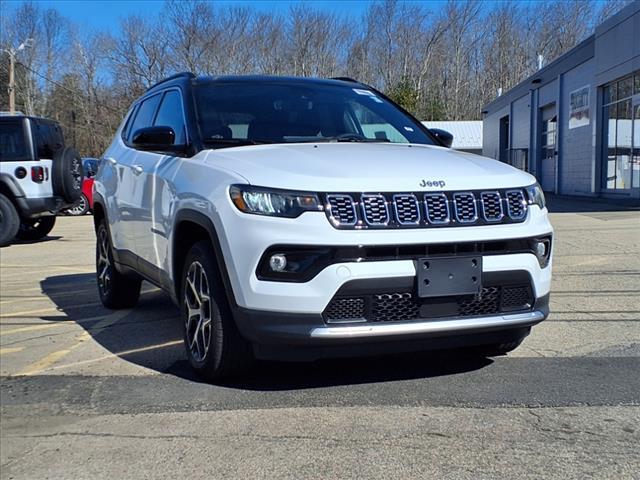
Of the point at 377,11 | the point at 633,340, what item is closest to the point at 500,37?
the point at 377,11

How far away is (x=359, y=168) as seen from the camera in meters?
3.78

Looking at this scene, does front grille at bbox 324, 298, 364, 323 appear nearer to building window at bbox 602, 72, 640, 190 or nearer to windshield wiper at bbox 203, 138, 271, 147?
windshield wiper at bbox 203, 138, 271, 147

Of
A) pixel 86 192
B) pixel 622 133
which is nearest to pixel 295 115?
pixel 86 192

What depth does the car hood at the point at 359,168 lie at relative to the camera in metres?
3.61

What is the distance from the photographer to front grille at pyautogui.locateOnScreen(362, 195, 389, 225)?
3.55m

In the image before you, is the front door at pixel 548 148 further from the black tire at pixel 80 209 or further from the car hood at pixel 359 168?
the car hood at pixel 359 168

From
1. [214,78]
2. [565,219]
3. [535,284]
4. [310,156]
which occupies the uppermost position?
[214,78]

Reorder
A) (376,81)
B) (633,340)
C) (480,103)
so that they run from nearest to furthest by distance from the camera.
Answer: (633,340) → (376,81) → (480,103)

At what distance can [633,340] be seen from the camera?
16.7 ft

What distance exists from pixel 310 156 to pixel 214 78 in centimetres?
158

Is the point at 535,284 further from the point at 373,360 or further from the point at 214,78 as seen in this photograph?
the point at 214,78

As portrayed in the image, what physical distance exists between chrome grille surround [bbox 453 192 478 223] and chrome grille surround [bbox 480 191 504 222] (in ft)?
0.19

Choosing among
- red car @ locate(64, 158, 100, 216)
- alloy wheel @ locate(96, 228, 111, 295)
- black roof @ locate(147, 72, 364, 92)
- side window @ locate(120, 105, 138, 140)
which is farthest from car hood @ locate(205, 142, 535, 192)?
red car @ locate(64, 158, 100, 216)

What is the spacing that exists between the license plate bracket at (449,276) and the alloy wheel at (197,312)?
1265 millimetres
